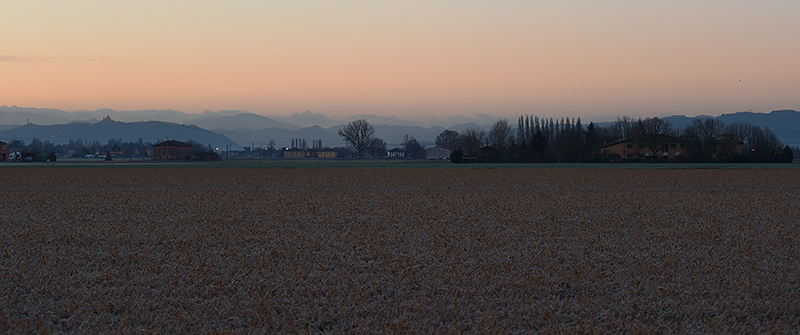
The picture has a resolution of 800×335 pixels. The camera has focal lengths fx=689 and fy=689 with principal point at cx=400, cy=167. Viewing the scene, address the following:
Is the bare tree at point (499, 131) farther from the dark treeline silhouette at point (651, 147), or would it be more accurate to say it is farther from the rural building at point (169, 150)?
the rural building at point (169, 150)

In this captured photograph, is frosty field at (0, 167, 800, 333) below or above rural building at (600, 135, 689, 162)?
below

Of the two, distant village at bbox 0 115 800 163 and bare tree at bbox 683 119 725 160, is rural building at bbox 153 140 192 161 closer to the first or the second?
distant village at bbox 0 115 800 163

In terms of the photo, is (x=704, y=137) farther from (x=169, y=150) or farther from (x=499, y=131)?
(x=169, y=150)

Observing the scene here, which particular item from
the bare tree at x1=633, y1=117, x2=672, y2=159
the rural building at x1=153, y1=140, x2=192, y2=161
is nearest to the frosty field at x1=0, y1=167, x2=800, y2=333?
the bare tree at x1=633, y1=117, x2=672, y2=159

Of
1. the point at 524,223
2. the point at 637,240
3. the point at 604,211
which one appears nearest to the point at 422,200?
the point at 604,211

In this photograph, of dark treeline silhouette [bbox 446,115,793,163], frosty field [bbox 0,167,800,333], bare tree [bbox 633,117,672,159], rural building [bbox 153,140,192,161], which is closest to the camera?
frosty field [bbox 0,167,800,333]

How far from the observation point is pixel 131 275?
9102 millimetres

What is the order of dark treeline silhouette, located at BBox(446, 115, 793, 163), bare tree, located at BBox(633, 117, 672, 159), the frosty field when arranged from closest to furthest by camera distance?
the frosty field
dark treeline silhouette, located at BBox(446, 115, 793, 163)
bare tree, located at BBox(633, 117, 672, 159)

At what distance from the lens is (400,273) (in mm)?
9250

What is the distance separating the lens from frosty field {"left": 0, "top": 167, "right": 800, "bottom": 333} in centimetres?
690

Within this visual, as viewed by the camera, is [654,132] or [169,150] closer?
[654,132]

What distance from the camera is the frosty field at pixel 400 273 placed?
6898 millimetres

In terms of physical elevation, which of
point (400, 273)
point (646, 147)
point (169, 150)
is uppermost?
point (169, 150)

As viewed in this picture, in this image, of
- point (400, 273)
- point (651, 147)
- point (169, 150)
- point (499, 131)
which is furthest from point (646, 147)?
point (400, 273)
